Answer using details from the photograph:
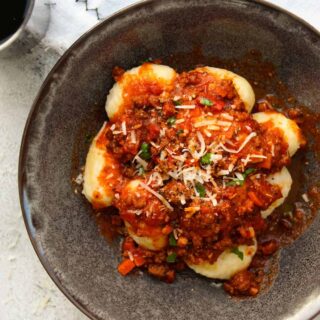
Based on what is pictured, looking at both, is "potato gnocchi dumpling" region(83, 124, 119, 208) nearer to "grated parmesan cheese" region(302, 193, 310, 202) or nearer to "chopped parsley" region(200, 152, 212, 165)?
"chopped parsley" region(200, 152, 212, 165)

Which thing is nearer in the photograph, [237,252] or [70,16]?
[237,252]

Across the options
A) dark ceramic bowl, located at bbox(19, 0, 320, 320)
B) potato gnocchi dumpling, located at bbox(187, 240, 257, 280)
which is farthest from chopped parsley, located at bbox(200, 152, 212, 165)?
dark ceramic bowl, located at bbox(19, 0, 320, 320)

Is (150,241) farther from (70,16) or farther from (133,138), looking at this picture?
(70,16)

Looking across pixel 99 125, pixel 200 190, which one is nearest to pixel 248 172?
pixel 200 190

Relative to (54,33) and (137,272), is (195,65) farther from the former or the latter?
(137,272)

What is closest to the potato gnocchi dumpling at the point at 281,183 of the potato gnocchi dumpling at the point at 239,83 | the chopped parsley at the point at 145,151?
the potato gnocchi dumpling at the point at 239,83

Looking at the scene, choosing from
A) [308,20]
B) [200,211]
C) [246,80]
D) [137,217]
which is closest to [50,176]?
[137,217]

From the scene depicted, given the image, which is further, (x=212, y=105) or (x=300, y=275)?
(x=300, y=275)
